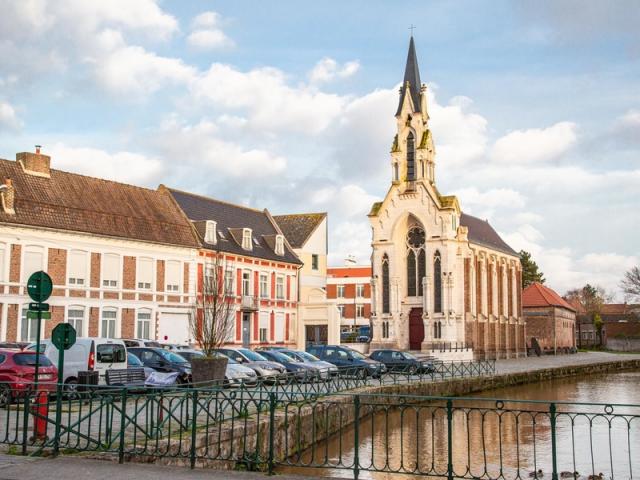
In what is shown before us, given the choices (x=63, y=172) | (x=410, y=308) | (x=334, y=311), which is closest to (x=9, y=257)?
(x=63, y=172)

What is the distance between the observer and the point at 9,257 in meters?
34.5

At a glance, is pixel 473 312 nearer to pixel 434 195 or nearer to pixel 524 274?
pixel 434 195

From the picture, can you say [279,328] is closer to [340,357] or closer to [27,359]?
[340,357]

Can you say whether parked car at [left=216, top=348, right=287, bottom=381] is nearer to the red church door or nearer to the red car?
the red car

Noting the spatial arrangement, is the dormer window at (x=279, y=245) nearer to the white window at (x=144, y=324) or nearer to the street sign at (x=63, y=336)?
the white window at (x=144, y=324)

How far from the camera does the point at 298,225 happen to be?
59688 millimetres

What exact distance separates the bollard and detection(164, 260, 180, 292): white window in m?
29.7

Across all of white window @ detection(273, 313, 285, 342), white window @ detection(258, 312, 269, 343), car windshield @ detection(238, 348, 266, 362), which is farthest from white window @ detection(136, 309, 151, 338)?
car windshield @ detection(238, 348, 266, 362)

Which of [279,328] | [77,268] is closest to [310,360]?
[77,268]

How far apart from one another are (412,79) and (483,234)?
1837 cm

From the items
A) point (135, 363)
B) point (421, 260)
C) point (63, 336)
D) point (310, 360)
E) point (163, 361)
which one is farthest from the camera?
point (421, 260)

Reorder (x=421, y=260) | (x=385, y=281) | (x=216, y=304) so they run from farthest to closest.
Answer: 1. (x=385, y=281)
2. (x=421, y=260)
3. (x=216, y=304)

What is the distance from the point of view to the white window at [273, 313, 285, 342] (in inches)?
2013

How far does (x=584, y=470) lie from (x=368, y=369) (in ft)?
52.0
